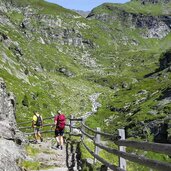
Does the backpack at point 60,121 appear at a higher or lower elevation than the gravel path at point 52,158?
higher

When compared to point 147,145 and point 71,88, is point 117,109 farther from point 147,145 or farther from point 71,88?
point 147,145

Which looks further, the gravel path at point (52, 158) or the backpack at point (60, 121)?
the backpack at point (60, 121)

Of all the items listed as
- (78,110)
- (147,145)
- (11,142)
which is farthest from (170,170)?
(78,110)

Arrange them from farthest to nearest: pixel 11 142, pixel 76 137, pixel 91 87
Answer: pixel 91 87 → pixel 76 137 → pixel 11 142

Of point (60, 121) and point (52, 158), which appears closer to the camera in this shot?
point (52, 158)

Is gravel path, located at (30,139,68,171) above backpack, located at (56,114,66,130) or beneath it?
beneath

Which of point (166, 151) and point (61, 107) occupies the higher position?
point (166, 151)

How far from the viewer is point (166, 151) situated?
23.5 feet

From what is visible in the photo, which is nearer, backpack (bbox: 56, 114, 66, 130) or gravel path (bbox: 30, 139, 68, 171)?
gravel path (bbox: 30, 139, 68, 171)

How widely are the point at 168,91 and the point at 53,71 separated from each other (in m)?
93.7

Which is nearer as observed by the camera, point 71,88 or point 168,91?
point 168,91

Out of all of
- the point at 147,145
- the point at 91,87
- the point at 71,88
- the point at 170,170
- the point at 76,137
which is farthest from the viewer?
the point at 91,87

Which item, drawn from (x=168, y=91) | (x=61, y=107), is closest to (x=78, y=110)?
(x=61, y=107)

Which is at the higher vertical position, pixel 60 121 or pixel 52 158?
pixel 60 121
